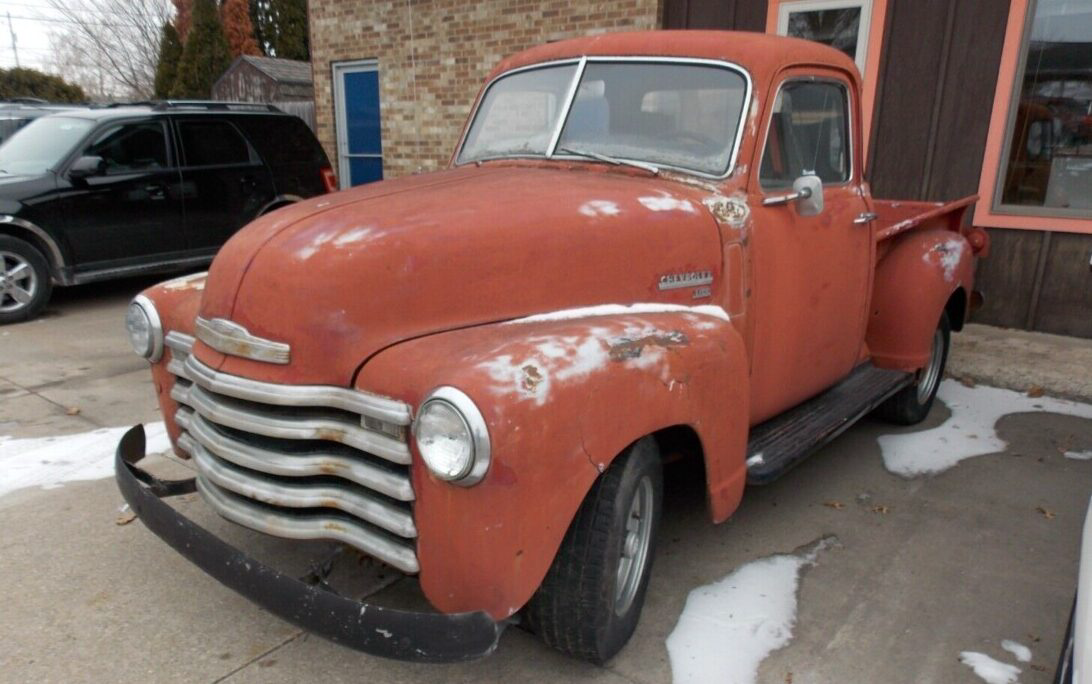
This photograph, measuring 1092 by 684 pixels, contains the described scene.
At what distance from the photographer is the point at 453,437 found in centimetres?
196

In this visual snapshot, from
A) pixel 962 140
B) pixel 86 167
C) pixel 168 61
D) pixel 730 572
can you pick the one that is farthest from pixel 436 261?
pixel 168 61

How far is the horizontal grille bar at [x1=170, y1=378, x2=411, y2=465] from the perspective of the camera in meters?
2.08

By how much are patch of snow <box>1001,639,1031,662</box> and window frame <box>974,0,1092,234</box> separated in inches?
177

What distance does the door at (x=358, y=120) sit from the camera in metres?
10.4

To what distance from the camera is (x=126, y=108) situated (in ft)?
26.0

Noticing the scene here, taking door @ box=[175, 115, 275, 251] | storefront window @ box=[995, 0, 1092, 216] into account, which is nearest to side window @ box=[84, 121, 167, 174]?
door @ box=[175, 115, 275, 251]

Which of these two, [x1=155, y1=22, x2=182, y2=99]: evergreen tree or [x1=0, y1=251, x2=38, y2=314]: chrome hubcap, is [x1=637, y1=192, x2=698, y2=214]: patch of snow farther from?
[x1=155, y1=22, x2=182, y2=99]: evergreen tree

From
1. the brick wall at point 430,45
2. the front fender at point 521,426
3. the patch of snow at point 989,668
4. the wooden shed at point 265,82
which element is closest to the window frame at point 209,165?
the brick wall at point 430,45

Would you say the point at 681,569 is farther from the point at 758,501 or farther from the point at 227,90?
the point at 227,90

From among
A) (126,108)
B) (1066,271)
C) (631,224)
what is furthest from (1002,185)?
(126,108)

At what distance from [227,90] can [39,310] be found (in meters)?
12.5

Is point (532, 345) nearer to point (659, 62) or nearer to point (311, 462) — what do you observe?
point (311, 462)

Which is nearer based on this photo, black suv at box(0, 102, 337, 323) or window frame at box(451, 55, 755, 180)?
window frame at box(451, 55, 755, 180)

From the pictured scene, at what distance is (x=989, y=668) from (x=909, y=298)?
234cm
